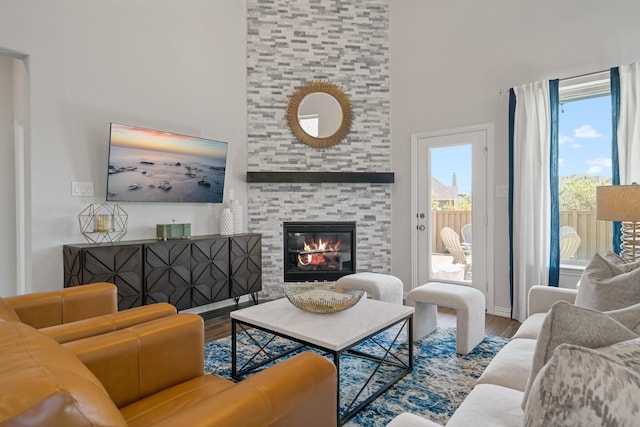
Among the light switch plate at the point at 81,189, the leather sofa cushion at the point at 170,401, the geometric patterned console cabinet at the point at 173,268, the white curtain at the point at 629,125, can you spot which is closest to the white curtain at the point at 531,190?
the white curtain at the point at 629,125

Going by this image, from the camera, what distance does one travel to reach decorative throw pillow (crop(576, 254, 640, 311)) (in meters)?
1.52

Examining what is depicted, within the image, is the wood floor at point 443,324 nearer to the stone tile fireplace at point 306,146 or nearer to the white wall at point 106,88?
the stone tile fireplace at point 306,146

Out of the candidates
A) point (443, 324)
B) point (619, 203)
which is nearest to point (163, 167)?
point (443, 324)

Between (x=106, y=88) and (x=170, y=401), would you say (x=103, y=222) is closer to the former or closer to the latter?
(x=106, y=88)

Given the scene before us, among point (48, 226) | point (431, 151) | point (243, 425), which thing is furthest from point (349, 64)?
point (243, 425)

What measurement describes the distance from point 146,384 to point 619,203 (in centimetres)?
314

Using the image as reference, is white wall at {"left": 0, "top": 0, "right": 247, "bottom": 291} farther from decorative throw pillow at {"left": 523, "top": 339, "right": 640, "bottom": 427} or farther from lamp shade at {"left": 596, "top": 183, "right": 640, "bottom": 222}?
lamp shade at {"left": 596, "top": 183, "right": 640, "bottom": 222}

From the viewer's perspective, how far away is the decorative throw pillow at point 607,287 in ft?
5.00

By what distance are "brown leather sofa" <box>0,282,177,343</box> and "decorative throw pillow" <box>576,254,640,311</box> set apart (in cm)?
201

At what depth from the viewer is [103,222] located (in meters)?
3.12

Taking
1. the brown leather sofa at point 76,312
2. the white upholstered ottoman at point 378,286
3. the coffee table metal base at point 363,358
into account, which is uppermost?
the brown leather sofa at point 76,312

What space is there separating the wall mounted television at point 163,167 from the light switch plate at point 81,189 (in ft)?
0.52

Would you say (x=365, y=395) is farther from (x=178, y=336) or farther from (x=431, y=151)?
(x=431, y=151)

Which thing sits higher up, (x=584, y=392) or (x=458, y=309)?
(x=584, y=392)
